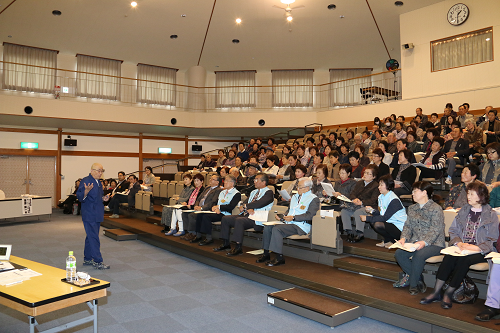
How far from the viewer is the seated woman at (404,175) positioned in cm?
506

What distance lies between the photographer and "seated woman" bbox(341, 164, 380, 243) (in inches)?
182

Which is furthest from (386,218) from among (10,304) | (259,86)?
(259,86)

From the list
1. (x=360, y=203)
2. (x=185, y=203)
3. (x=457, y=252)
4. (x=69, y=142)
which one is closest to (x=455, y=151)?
(x=360, y=203)

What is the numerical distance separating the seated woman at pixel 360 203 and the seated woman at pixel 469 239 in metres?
1.30

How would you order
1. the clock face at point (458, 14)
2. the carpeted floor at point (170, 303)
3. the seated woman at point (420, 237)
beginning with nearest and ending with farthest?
the carpeted floor at point (170, 303) → the seated woman at point (420, 237) → the clock face at point (458, 14)

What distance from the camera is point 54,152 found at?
12.9 meters

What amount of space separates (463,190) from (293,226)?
1.98 m

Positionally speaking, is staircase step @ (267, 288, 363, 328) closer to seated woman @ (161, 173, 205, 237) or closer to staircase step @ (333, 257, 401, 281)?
staircase step @ (333, 257, 401, 281)

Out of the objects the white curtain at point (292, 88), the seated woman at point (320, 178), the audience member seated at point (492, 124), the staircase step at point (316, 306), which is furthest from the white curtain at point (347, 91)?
the staircase step at point (316, 306)

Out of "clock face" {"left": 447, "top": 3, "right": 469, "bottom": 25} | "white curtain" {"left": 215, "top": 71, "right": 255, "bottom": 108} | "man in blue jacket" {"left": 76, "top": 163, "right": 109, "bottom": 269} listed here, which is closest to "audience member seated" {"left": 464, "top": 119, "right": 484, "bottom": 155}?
"clock face" {"left": 447, "top": 3, "right": 469, "bottom": 25}

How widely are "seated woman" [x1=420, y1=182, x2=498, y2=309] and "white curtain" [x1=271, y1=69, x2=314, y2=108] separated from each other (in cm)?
1160

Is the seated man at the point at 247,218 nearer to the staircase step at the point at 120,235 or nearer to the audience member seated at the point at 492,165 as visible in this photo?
Result: the staircase step at the point at 120,235

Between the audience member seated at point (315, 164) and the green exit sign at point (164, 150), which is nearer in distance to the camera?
the audience member seated at point (315, 164)

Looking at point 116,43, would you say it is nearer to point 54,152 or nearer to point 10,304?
point 54,152
